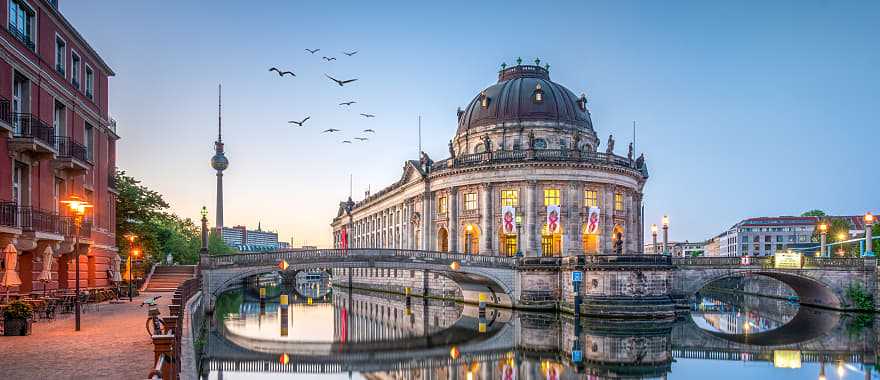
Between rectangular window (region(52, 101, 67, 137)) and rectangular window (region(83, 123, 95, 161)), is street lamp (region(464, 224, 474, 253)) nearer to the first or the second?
rectangular window (region(83, 123, 95, 161))

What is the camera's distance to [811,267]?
55500 millimetres

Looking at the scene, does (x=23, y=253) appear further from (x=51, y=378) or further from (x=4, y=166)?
(x=51, y=378)

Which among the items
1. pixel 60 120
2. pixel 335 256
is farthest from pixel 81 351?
pixel 335 256

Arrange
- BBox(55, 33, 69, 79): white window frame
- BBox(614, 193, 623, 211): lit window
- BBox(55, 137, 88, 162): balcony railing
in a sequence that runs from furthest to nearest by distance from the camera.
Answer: BBox(614, 193, 623, 211): lit window, BBox(55, 33, 69, 79): white window frame, BBox(55, 137, 88, 162): balcony railing

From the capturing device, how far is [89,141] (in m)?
36.5

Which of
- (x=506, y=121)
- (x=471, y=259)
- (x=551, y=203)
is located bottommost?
(x=471, y=259)

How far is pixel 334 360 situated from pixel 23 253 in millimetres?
13160

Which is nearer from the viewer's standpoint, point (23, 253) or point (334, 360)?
point (23, 253)

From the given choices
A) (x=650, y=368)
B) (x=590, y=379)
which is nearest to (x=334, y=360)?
(x=590, y=379)

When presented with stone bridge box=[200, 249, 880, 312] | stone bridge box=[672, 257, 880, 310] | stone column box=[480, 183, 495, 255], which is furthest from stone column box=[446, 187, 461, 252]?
stone bridge box=[672, 257, 880, 310]

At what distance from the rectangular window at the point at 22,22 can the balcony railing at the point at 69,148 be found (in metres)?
4.41

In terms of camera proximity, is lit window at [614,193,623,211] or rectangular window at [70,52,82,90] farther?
lit window at [614,193,623,211]

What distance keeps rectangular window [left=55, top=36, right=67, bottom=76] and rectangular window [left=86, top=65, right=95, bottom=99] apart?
4.00 meters

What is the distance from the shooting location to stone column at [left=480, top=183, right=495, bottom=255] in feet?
221
